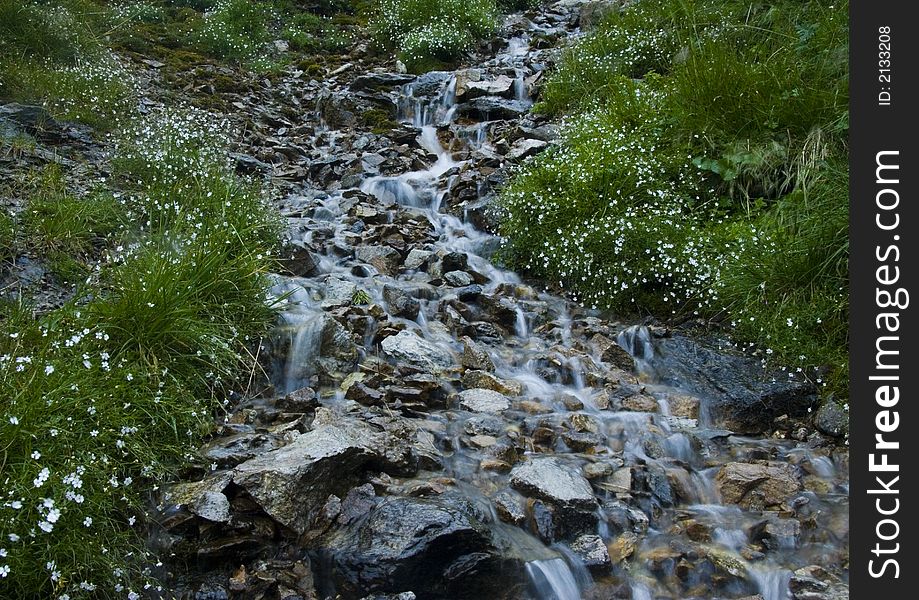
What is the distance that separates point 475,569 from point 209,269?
120 inches

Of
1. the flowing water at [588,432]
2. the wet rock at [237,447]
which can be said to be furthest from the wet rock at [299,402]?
the wet rock at [237,447]

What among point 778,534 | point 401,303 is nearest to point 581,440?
point 778,534

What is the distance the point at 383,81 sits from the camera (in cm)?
1255

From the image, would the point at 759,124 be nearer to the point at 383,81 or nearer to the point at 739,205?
the point at 739,205

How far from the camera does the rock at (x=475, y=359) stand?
18.5ft

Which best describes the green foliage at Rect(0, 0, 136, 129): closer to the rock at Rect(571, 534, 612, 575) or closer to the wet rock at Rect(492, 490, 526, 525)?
the wet rock at Rect(492, 490, 526, 525)

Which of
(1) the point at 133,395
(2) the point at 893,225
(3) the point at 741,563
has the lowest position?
(3) the point at 741,563

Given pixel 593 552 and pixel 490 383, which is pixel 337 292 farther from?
pixel 593 552

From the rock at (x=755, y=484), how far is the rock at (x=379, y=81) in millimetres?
9954

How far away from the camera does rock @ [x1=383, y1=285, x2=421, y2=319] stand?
6.32m

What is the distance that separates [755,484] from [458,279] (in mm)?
3699

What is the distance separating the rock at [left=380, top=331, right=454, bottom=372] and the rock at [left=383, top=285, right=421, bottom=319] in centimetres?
51

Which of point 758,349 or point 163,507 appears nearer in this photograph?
point 163,507

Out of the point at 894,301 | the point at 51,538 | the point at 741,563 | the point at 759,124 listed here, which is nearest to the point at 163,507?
the point at 51,538
